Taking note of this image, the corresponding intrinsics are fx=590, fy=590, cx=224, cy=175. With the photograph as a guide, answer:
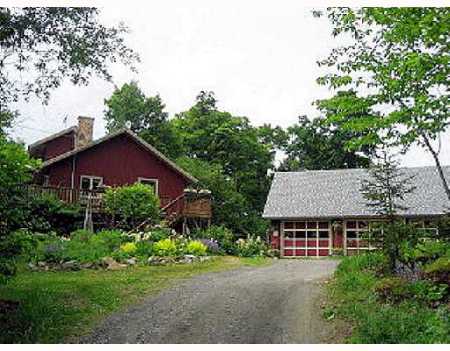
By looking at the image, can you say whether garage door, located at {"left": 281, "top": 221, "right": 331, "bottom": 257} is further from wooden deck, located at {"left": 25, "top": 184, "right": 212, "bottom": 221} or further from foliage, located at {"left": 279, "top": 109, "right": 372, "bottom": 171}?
wooden deck, located at {"left": 25, "top": 184, "right": 212, "bottom": 221}

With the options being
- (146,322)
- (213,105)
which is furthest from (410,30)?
(213,105)

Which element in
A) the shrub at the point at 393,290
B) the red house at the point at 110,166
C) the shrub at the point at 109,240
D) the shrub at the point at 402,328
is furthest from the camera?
the red house at the point at 110,166

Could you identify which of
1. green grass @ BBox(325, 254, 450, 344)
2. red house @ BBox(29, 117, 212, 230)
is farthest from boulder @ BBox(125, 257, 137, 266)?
red house @ BBox(29, 117, 212, 230)

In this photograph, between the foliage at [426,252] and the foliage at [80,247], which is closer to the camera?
the foliage at [426,252]

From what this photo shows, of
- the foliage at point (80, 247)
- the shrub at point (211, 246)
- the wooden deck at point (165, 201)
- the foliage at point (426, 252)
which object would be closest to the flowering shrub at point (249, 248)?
the shrub at point (211, 246)

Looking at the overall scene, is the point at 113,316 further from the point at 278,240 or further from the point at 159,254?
the point at 278,240

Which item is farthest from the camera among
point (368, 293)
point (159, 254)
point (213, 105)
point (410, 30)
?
point (213, 105)

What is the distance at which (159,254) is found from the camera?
44.5 ft

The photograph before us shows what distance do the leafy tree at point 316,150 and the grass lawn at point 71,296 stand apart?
469 inches

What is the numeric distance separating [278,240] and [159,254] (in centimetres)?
1067

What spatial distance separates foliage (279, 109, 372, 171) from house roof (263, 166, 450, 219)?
116 centimetres

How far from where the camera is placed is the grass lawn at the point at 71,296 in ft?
23.9

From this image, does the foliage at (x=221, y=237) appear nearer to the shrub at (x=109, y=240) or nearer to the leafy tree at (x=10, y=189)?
the shrub at (x=109, y=240)

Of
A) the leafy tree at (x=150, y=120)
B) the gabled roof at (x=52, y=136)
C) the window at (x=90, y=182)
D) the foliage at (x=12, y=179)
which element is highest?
the leafy tree at (x=150, y=120)
